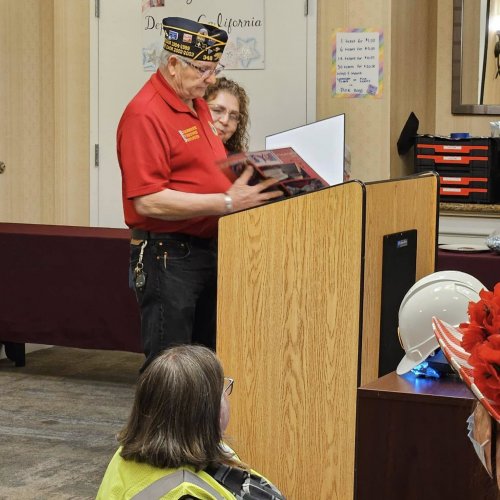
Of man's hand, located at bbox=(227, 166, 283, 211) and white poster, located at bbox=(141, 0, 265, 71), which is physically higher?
white poster, located at bbox=(141, 0, 265, 71)

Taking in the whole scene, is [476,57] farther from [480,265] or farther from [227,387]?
[227,387]

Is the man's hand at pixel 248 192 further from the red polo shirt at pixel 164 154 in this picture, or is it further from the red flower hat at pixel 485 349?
the red flower hat at pixel 485 349

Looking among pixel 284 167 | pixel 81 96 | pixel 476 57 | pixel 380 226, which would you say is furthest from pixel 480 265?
pixel 81 96

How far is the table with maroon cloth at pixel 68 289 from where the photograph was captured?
16.6ft

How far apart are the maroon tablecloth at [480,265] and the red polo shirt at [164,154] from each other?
4.31 ft

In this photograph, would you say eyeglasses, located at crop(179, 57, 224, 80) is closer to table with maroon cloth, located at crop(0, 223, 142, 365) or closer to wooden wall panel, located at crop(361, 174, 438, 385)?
wooden wall panel, located at crop(361, 174, 438, 385)

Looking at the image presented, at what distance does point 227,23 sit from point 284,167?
3.34m

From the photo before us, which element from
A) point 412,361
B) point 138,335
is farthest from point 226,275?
point 138,335

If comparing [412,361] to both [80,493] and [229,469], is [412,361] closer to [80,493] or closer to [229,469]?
[229,469]

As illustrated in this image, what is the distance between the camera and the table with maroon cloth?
506cm

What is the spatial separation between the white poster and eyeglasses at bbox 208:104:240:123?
2.27m

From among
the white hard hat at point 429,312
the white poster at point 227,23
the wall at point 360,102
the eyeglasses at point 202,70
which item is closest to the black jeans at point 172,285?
the eyeglasses at point 202,70

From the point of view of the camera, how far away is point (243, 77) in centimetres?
620

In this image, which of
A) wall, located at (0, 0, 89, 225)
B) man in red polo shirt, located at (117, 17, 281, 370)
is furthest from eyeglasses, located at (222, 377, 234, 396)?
wall, located at (0, 0, 89, 225)
